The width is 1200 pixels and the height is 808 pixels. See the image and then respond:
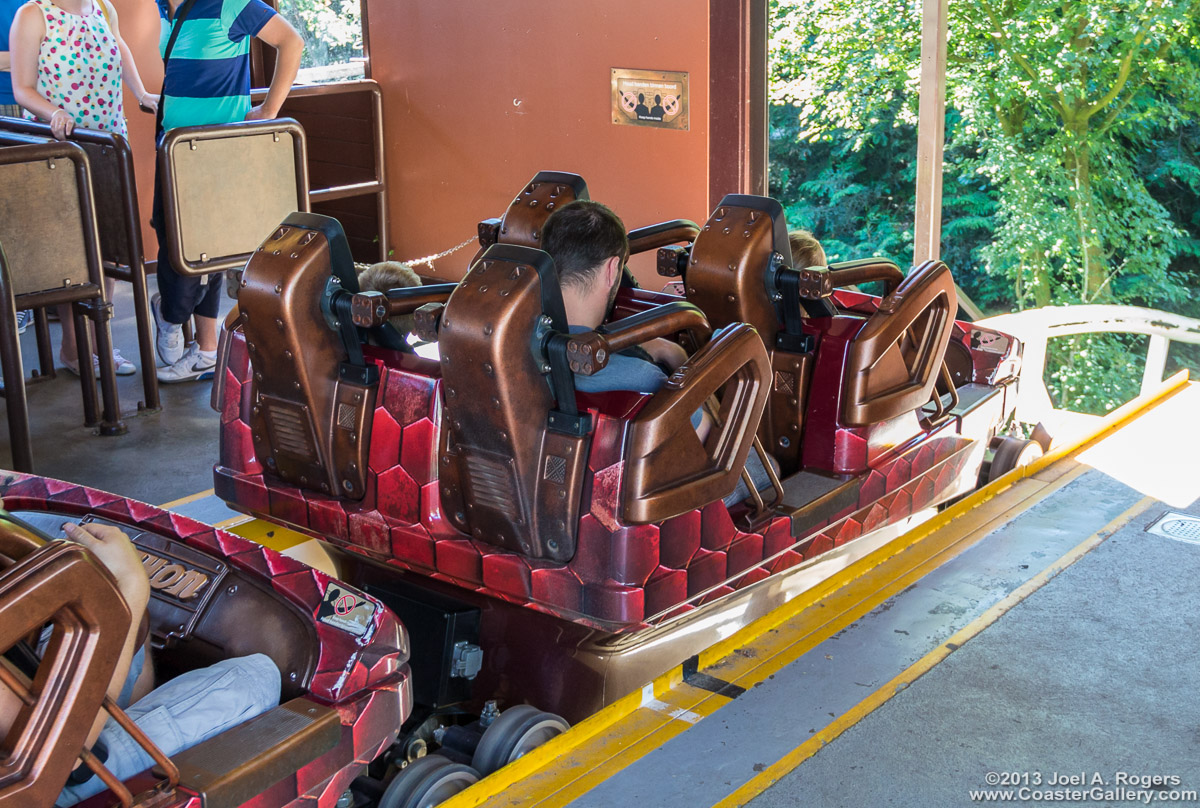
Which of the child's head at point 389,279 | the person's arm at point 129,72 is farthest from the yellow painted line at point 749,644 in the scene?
the person's arm at point 129,72

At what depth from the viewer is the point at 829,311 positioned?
318 centimetres

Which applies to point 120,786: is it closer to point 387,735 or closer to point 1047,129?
point 387,735

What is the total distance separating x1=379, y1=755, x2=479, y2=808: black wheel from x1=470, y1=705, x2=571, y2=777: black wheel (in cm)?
6

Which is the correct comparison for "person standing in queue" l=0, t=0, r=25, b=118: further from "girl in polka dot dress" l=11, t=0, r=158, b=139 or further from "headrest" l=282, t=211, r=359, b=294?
"headrest" l=282, t=211, r=359, b=294

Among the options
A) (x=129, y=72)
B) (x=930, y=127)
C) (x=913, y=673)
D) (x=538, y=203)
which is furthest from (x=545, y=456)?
(x=129, y=72)

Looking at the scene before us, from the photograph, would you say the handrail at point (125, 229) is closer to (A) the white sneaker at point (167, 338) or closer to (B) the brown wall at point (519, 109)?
(A) the white sneaker at point (167, 338)

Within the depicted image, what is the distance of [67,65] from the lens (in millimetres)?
4809

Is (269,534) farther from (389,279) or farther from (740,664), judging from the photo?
(740,664)

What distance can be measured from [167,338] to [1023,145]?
6.89m

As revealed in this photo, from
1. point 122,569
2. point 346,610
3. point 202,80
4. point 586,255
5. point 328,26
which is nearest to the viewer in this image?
point 122,569

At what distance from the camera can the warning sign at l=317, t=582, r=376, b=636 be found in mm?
2070

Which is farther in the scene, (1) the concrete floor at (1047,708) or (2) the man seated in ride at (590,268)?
(2) the man seated in ride at (590,268)

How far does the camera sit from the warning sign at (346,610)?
Answer: 207 centimetres

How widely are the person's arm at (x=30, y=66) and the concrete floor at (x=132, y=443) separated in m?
1.11
